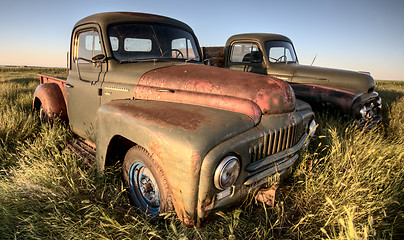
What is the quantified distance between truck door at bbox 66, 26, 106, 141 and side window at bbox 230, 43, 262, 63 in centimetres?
312

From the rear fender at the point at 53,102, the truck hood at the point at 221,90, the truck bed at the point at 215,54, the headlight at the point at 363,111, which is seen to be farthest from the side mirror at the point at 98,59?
the headlight at the point at 363,111

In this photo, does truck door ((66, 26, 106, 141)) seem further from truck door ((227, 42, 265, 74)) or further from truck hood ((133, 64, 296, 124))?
truck door ((227, 42, 265, 74))

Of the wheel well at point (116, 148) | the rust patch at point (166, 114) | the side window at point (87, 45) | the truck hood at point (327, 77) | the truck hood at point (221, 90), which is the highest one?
the side window at point (87, 45)

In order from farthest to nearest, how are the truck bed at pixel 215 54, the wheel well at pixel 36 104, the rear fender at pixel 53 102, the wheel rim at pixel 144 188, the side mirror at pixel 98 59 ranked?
the truck bed at pixel 215 54 → the wheel well at pixel 36 104 → the rear fender at pixel 53 102 → the side mirror at pixel 98 59 → the wheel rim at pixel 144 188

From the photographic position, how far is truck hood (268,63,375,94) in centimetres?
404

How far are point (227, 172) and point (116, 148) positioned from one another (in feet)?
3.77

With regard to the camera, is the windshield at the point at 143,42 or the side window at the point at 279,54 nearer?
the windshield at the point at 143,42

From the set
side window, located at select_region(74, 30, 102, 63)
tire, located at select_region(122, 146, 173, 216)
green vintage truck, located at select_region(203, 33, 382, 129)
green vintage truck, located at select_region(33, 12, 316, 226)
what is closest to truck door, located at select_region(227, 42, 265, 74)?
green vintage truck, located at select_region(203, 33, 382, 129)

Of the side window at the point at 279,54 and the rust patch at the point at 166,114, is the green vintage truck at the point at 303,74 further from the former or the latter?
the rust patch at the point at 166,114

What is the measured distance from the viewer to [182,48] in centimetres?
314

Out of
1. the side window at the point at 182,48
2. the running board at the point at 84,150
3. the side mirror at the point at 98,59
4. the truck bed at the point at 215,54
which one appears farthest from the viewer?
the truck bed at the point at 215,54

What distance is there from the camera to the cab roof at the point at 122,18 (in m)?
2.64

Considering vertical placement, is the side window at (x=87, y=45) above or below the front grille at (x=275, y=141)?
above

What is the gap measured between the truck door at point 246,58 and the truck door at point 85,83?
295cm
